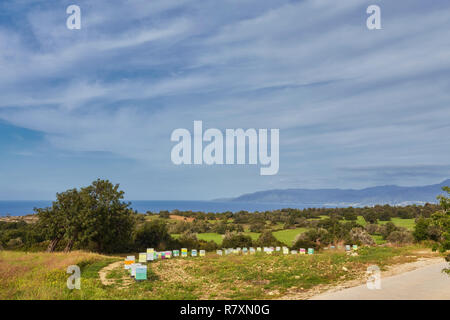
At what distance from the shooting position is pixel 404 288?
1355 cm

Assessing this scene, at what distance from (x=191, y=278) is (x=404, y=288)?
39.4 ft

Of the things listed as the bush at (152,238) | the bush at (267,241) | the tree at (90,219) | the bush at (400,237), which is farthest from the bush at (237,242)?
the bush at (400,237)

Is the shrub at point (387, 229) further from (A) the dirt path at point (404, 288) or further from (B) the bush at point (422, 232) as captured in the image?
(A) the dirt path at point (404, 288)

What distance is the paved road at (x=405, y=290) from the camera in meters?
12.0

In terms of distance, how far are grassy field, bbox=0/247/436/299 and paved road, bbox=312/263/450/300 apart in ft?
6.26

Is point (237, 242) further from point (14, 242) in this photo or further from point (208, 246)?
point (14, 242)

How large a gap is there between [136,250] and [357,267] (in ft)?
90.7

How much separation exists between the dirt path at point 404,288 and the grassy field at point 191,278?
63.2 inches

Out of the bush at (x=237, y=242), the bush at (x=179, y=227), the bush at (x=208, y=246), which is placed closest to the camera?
the bush at (x=208, y=246)

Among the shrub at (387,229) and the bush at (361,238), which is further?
the shrub at (387,229)

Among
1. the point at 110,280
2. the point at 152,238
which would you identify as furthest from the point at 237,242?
the point at 110,280
